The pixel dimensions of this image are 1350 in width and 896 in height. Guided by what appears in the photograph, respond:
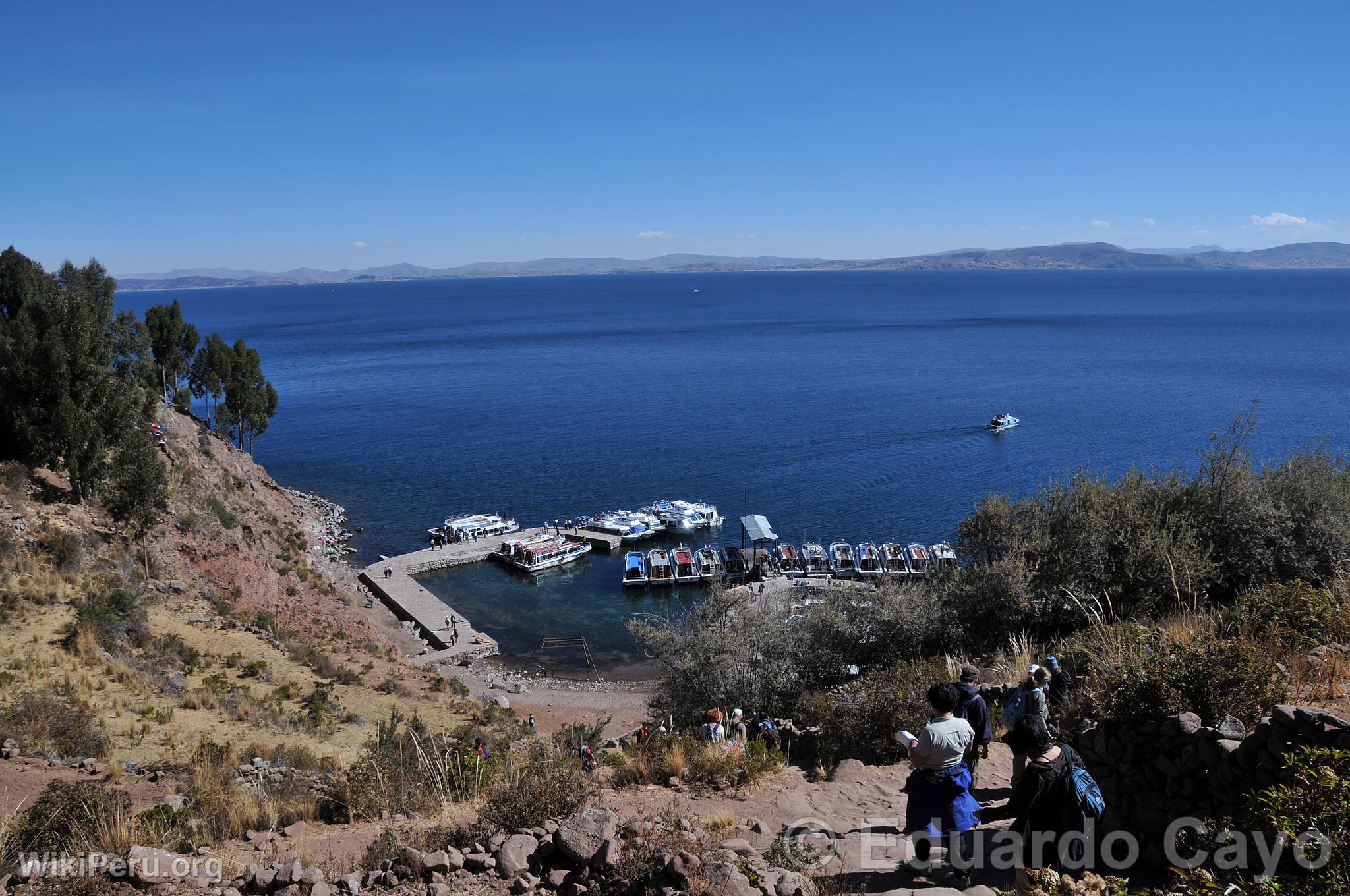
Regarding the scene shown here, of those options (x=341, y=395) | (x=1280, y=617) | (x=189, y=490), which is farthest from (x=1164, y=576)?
(x=341, y=395)

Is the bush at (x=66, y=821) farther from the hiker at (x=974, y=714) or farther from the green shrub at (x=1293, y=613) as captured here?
the green shrub at (x=1293, y=613)

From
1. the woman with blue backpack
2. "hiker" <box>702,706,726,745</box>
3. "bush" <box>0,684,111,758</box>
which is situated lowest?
"bush" <box>0,684,111,758</box>

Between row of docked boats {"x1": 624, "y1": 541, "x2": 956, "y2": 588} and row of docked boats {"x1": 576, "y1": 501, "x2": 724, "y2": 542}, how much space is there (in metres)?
3.72

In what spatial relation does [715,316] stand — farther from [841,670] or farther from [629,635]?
[841,670]

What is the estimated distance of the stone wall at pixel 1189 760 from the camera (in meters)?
5.72

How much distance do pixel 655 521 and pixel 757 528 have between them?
832 centimetres

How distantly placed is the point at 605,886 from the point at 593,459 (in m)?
54.7

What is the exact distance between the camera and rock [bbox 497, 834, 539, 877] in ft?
21.3

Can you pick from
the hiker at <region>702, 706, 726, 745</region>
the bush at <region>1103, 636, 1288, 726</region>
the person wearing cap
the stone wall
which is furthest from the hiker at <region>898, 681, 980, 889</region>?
the person wearing cap

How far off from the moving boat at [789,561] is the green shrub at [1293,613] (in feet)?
101

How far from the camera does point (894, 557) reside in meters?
39.9

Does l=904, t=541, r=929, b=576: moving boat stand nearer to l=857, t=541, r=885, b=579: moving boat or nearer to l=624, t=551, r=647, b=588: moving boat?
l=857, t=541, r=885, b=579: moving boat

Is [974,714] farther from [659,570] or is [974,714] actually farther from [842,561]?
[659,570]

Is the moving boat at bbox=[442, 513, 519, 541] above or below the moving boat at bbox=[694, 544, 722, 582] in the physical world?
above
